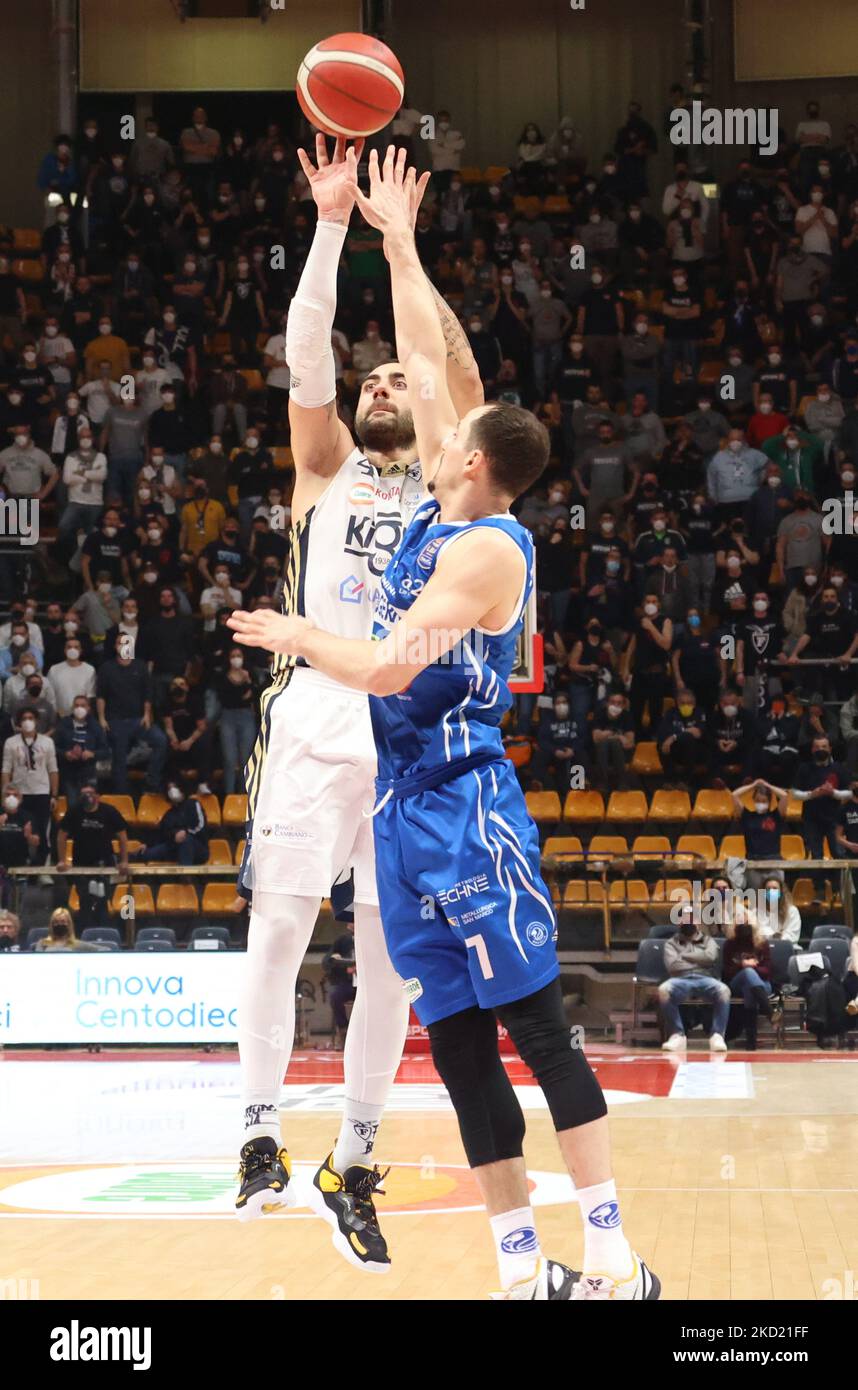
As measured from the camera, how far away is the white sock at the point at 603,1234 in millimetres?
4047

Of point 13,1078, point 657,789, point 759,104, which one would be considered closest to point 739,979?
point 657,789

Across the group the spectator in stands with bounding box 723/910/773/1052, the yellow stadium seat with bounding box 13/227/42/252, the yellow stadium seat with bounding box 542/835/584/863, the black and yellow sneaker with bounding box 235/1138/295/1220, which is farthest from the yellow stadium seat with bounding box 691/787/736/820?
the yellow stadium seat with bounding box 13/227/42/252

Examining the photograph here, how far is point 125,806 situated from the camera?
1554 cm

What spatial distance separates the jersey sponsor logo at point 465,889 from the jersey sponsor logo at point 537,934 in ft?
0.52

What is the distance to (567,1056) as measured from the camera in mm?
4098

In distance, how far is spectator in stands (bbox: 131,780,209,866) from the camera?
14.7 m

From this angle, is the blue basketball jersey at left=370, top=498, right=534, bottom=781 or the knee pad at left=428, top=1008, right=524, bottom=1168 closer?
the knee pad at left=428, top=1008, right=524, bottom=1168

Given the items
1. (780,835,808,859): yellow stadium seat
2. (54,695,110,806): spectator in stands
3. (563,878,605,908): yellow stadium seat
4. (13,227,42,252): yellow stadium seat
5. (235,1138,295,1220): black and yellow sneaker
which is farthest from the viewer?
(13,227,42,252): yellow stadium seat

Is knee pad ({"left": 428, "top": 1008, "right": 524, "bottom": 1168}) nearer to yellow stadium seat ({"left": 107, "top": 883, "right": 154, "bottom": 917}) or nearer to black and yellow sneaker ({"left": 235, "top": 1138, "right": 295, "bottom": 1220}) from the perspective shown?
black and yellow sneaker ({"left": 235, "top": 1138, "right": 295, "bottom": 1220})

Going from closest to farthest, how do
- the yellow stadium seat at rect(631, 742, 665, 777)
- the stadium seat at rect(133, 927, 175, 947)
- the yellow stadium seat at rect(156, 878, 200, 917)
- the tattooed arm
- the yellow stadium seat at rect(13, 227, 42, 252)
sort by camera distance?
the tattooed arm
the stadium seat at rect(133, 927, 175, 947)
the yellow stadium seat at rect(156, 878, 200, 917)
the yellow stadium seat at rect(631, 742, 665, 777)
the yellow stadium seat at rect(13, 227, 42, 252)

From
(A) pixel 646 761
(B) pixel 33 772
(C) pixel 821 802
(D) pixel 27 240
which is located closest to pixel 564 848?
(A) pixel 646 761

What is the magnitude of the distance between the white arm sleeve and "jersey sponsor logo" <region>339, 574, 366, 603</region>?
573 mm

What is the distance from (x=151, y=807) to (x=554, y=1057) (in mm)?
11844

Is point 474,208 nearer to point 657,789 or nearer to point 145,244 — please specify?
point 145,244
